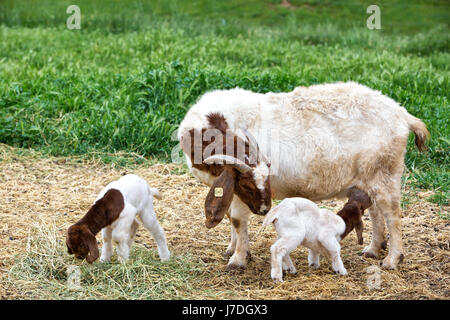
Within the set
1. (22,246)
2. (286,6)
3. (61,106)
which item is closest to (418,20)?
(286,6)

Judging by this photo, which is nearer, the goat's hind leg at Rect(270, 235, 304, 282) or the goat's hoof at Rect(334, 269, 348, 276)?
the goat's hind leg at Rect(270, 235, 304, 282)

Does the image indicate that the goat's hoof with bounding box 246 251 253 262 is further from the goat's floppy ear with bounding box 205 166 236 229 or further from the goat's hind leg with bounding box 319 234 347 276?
the goat's floppy ear with bounding box 205 166 236 229

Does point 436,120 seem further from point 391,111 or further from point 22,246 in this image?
point 22,246

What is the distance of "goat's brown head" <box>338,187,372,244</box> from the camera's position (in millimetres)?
5996

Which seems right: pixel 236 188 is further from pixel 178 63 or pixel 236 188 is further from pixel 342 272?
pixel 178 63

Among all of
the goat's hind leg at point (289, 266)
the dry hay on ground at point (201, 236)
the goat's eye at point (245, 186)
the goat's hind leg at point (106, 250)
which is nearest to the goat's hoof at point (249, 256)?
the dry hay on ground at point (201, 236)

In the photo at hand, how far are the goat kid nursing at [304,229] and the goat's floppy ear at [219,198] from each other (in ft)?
1.46

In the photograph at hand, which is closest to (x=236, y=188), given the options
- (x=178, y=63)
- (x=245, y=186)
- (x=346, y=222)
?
(x=245, y=186)

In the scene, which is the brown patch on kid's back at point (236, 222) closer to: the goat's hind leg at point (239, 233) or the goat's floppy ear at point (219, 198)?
the goat's hind leg at point (239, 233)

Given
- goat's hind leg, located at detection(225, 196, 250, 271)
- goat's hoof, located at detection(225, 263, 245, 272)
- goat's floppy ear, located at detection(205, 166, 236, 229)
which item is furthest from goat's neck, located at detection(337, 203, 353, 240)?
goat's floppy ear, located at detection(205, 166, 236, 229)

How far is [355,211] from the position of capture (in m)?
6.05

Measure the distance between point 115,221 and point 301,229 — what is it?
1.64 meters

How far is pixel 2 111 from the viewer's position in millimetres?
10008
